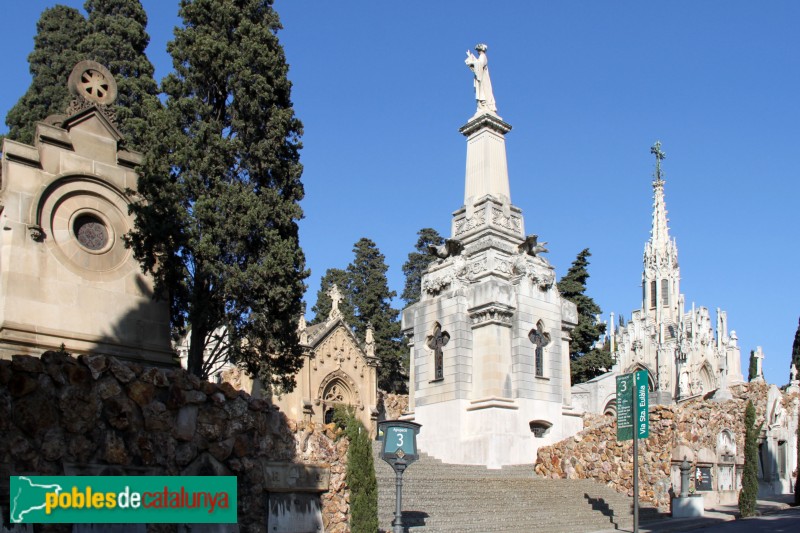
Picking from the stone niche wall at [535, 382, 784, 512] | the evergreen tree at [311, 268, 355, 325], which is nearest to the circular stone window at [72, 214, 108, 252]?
the stone niche wall at [535, 382, 784, 512]

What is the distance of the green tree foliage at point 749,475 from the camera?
1977 cm

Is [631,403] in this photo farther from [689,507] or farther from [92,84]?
[92,84]

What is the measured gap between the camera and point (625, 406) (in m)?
15.1

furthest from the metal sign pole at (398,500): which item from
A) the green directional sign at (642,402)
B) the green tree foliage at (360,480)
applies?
the green directional sign at (642,402)

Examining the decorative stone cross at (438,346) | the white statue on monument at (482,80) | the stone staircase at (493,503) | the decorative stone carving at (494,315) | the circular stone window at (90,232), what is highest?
the white statue on monument at (482,80)

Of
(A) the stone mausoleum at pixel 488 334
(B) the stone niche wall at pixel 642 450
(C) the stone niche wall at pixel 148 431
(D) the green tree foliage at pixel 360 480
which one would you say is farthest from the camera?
(A) the stone mausoleum at pixel 488 334

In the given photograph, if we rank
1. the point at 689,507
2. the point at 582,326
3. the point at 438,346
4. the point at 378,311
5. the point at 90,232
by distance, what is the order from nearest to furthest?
the point at 90,232 < the point at 689,507 < the point at 438,346 < the point at 582,326 < the point at 378,311

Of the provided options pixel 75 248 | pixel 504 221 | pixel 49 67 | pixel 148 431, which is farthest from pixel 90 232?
pixel 49 67

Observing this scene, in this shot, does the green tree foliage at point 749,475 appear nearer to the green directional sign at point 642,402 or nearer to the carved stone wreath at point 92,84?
the green directional sign at point 642,402

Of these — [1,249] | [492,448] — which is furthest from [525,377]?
[1,249]

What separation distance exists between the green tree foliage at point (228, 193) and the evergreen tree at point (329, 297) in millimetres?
32663

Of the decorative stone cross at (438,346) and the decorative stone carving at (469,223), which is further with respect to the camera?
the decorative stone carving at (469,223)

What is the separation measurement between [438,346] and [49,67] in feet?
58.7

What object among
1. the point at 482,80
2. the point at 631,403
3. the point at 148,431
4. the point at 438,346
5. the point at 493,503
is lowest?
the point at 493,503
